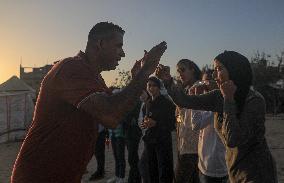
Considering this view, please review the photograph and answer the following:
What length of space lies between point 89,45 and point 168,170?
4.43 meters

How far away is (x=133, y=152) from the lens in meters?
8.81

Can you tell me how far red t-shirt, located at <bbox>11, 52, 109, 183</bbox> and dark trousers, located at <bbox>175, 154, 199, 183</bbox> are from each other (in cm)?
341

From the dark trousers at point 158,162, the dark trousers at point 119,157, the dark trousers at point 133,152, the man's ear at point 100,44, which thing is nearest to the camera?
the man's ear at point 100,44

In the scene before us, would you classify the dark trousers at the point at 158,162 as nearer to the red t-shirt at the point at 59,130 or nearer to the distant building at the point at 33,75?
the red t-shirt at the point at 59,130

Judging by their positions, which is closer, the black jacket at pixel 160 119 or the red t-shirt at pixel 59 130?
the red t-shirt at pixel 59 130

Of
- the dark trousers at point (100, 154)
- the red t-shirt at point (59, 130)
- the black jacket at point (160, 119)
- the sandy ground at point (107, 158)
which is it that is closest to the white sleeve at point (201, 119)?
the black jacket at point (160, 119)

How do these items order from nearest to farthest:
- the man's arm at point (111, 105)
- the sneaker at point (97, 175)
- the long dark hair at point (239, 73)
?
the man's arm at point (111, 105)
the long dark hair at point (239, 73)
the sneaker at point (97, 175)

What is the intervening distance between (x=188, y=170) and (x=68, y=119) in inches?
142

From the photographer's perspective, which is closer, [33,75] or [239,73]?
[239,73]

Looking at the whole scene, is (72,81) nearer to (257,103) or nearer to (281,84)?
(257,103)

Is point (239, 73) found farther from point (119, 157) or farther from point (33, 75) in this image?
point (33, 75)

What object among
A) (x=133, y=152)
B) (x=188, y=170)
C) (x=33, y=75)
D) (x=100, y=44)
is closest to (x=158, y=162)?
(x=188, y=170)

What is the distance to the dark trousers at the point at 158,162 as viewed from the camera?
7.17 metres

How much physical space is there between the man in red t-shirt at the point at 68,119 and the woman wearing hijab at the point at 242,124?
102 cm
